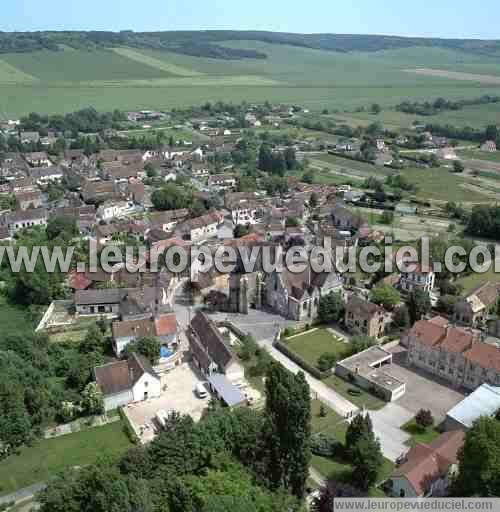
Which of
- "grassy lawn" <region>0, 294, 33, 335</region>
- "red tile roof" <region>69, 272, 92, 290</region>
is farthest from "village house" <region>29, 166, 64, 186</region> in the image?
"grassy lawn" <region>0, 294, 33, 335</region>

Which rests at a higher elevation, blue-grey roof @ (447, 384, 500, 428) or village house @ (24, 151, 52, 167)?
village house @ (24, 151, 52, 167)

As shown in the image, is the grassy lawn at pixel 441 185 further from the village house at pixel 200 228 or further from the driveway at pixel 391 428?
the driveway at pixel 391 428

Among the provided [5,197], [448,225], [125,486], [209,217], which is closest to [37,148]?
[5,197]

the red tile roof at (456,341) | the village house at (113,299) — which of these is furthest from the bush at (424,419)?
the village house at (113,299)

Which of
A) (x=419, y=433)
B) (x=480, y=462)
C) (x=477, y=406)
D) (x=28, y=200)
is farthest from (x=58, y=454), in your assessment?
(x=28, y=200)

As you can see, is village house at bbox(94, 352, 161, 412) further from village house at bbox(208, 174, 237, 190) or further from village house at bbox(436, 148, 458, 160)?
village house at bbox(436, 148, 458, 160)

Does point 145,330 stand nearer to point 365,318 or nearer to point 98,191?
point 365,318
